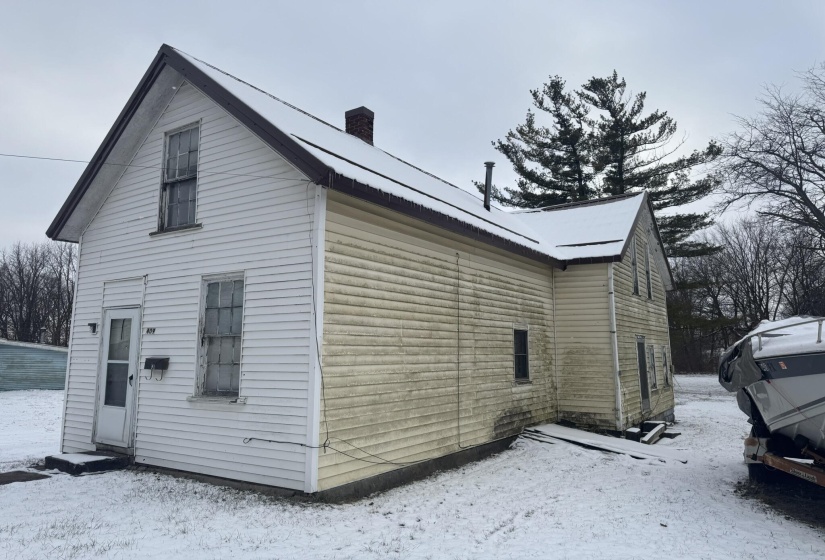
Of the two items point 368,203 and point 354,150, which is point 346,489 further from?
point 354,150

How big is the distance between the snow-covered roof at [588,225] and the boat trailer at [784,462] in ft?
18.7

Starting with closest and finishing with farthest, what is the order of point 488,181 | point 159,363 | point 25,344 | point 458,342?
point 159,363 → point 458,342 → point 488,181 → point 25,344

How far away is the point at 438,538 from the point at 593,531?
174 centimetres

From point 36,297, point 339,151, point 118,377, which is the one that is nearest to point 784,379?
point 339,151

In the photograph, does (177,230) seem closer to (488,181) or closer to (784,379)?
(488,181)

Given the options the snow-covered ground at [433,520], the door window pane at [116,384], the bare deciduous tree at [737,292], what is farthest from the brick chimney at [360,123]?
the bare deciduous tree at [737,292]

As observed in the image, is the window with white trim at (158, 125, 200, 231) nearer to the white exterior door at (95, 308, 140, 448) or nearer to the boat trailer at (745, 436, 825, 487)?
the white exterior door at (95, 308, 140, 448)

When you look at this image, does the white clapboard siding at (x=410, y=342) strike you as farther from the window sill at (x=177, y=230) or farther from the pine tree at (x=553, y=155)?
the pine tree at (x=553, y=155)

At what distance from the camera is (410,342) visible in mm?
8305

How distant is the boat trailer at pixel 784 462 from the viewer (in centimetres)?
638

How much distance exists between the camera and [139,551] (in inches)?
192

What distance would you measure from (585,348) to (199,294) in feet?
28.9

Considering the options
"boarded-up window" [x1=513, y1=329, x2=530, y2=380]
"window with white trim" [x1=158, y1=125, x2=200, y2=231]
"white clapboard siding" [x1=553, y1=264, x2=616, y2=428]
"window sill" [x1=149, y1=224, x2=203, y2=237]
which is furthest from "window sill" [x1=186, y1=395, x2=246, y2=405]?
"white clapboard siding" [x1=553, y1=264, x2=616, y2=428]

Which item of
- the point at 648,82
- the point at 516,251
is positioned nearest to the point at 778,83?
the point at 648,82
